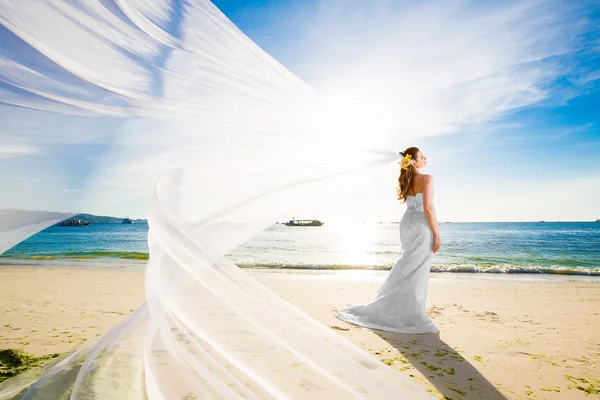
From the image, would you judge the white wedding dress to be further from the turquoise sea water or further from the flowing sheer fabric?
the turquoise sea water

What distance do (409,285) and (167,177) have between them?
135 inches

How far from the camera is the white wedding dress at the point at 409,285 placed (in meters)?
4.59

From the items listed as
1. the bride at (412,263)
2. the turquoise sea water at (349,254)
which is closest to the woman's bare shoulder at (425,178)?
the bride at (412,263)

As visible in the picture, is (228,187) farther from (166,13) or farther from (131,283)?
(131,283)

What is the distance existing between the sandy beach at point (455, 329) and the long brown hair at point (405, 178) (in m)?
1.84

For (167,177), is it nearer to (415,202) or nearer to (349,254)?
(415,202)

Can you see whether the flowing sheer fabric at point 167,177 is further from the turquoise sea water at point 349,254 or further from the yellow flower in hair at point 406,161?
the turquoise sea water at point 349,254

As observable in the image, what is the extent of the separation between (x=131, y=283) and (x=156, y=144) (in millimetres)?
7854

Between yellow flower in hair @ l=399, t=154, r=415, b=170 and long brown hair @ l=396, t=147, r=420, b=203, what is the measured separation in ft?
0.23

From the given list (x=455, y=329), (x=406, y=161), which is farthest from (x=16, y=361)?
(x=455, y=329)

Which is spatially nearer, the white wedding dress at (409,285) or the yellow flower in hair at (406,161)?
the yellow flower in hair at (406,161)

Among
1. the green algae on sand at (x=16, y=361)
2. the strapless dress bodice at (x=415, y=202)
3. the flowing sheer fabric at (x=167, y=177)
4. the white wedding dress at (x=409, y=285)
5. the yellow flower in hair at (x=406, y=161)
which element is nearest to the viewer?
the flowing sheer fabric at (x=167, y=177)

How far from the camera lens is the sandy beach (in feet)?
10.5

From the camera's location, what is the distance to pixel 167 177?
2.57 metres
